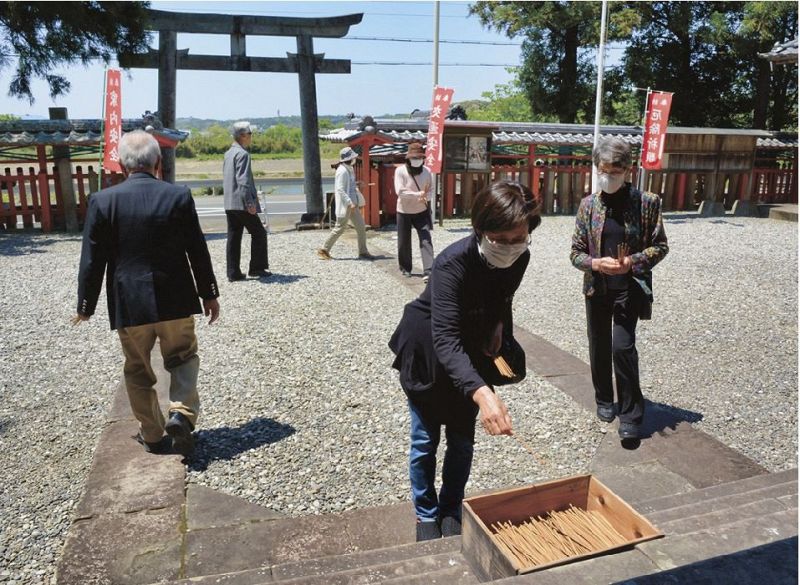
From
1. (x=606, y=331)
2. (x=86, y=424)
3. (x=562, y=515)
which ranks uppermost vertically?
(x=606, y=331)

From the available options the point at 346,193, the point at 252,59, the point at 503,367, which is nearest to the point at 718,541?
the point at 503,367

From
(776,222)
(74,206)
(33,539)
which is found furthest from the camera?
(776,222)

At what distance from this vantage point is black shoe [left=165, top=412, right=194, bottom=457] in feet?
11.6

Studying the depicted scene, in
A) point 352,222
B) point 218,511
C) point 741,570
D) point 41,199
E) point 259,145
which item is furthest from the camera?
point 259,145

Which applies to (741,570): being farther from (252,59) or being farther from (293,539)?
(252,59)

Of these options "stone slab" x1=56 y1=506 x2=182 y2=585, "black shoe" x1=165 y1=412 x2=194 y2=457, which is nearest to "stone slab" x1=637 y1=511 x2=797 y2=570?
"stone slab" x1=56 y1=506 x2=182 y2=585

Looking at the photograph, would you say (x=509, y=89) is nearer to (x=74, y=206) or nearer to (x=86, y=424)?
(x=74, y=206)

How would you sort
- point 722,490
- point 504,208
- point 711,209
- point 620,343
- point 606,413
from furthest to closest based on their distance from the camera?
1. point 711,209
2. point 606,413
3. point 620,343
4. point 722,490
5. point 504,208

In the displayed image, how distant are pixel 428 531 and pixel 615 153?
222 cm

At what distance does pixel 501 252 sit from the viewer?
2.27 meters

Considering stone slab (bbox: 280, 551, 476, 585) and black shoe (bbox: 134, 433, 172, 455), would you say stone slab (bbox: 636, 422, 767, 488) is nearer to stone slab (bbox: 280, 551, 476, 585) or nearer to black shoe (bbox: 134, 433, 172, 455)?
stone slab (bbox: 280, 551, 476, 585)

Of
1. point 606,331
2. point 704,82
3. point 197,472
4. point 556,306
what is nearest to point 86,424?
point 197,472

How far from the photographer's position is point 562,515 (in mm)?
2543

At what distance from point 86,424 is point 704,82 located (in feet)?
77.1
